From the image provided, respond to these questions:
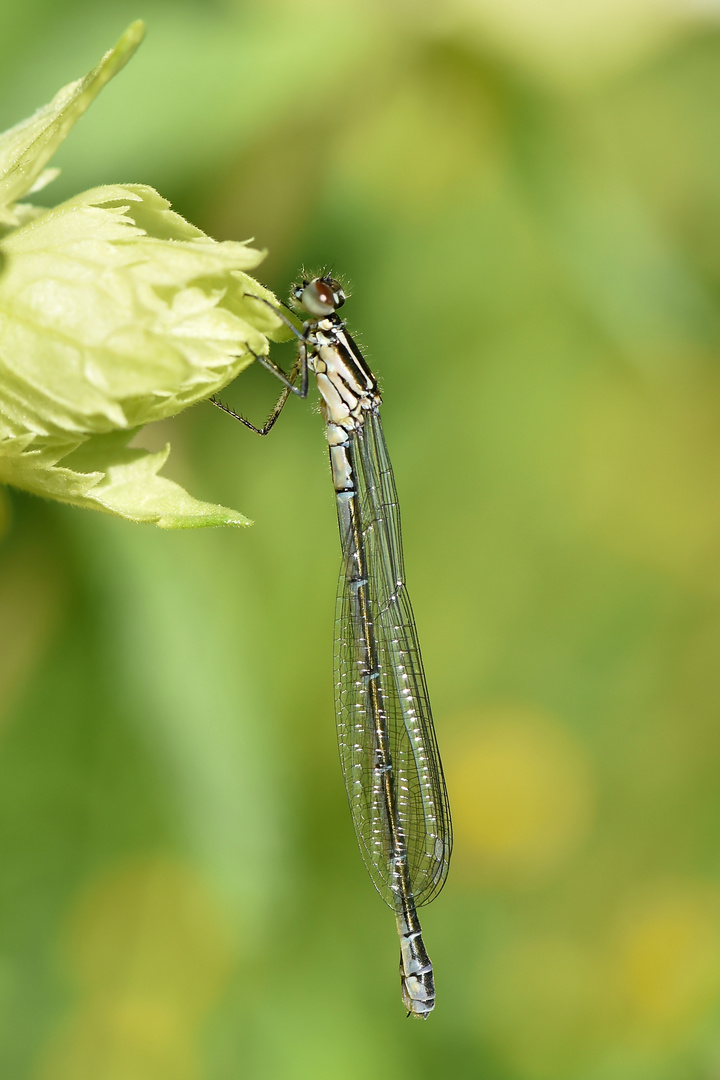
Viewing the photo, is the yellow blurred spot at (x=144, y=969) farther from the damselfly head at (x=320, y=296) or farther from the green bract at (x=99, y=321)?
the green bract at (x=99, y=321)

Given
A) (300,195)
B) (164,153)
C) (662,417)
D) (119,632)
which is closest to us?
(164,153)

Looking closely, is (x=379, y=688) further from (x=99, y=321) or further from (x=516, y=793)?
(x=99, y=321)

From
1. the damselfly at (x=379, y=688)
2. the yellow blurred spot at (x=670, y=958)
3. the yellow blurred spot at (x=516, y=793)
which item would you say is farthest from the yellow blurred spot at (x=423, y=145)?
the yellow blurred spot at (x=670, y=958)

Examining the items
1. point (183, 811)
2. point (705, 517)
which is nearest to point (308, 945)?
point (183, 811)

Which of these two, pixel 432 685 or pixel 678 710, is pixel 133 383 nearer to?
pixel 432 685

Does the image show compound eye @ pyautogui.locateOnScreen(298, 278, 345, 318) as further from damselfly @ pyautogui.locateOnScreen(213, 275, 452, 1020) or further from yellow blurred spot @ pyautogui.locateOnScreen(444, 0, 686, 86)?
yellow blurred spot @ pyautogui.locateOnScreen(444, 0, 686, 86)

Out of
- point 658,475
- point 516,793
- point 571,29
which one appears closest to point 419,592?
point 516,793

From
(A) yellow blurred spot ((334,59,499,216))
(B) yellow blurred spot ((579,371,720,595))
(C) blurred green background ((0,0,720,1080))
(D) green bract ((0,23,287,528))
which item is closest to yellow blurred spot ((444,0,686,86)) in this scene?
(C) blurred green background ((0,0,720,1080))
